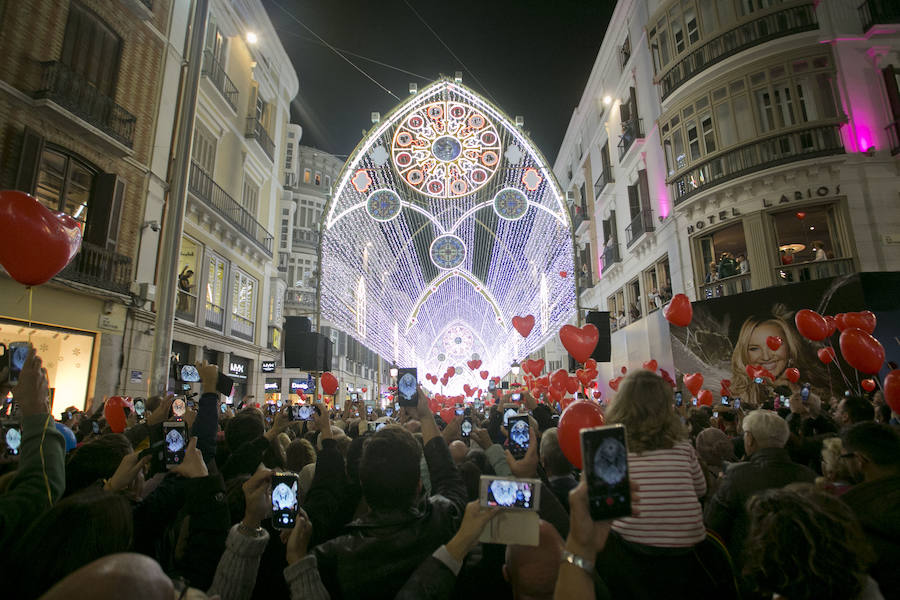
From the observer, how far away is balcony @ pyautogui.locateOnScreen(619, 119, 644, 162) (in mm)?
21219

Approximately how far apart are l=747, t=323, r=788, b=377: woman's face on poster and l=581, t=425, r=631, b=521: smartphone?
51.1 ft

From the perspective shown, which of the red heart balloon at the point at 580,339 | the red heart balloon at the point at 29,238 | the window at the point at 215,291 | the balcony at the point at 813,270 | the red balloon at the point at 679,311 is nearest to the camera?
the red heart balloon at the point at 29,238

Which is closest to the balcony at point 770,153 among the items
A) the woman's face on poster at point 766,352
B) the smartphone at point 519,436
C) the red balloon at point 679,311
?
the woman's face on poster at point 766,352

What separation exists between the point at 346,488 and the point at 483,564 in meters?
1.11

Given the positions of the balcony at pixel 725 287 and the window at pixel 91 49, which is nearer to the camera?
the window at pixel 91 49

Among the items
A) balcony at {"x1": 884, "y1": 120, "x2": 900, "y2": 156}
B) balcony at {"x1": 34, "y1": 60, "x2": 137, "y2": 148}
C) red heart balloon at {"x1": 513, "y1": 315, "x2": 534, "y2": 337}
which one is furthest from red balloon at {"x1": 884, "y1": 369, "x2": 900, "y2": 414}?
balcony at {"x1": 34, "y1": 60, "x2": 137, "y2": 148}

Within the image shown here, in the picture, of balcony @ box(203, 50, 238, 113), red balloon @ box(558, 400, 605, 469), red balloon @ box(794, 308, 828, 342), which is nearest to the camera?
red balloon @ box(558, 400, 605, 469)

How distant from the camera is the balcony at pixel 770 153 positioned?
49.1ft

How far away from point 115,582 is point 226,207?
2173 cm

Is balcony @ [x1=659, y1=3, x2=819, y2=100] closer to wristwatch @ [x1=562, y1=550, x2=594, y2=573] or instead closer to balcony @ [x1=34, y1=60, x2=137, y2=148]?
balcony @ [x1=34, y1=60, x2=137, y2=148]

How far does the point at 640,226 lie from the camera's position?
2105 cm

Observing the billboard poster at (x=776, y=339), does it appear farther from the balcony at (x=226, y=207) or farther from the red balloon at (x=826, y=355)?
the balcony at (x=226, y=207)

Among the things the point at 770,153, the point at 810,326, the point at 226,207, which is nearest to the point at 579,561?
the point at 810,326

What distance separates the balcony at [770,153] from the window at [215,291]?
60.2ft
